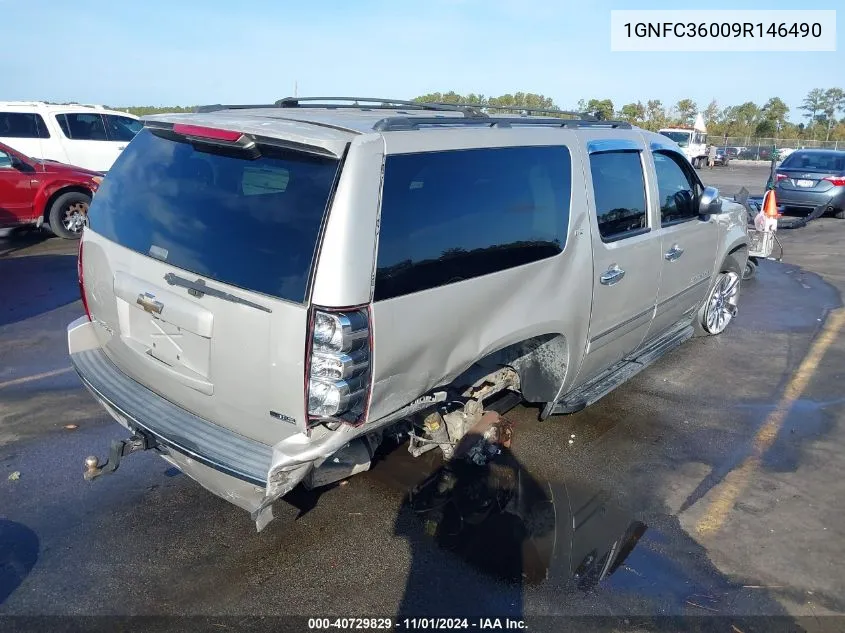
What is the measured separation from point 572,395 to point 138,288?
267 cm

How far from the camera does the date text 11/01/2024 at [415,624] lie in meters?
2.72

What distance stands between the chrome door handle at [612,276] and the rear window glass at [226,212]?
204 cm

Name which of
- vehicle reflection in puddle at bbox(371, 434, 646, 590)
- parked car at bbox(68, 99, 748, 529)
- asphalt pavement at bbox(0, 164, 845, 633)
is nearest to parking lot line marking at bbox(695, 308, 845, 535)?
asphalt pavement at bbox(0, 164, 845, 633)

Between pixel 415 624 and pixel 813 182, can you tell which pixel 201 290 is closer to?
pixel 415 624

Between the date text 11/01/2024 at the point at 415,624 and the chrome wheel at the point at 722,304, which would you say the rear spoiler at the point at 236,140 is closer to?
the date text 11/01/2024 at the point at 415,624

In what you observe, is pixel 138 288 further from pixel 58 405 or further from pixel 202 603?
pixel 58 405

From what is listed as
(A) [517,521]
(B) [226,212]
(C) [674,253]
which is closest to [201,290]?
(B) [226,212]

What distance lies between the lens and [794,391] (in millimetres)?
5254

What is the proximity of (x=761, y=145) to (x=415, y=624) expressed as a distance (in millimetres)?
53195

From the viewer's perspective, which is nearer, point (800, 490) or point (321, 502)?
point (321, 502)

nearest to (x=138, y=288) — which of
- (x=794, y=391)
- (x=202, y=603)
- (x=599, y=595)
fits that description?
(x=202, y=603)

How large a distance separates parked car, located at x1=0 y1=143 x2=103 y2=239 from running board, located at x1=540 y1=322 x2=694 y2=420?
30.6ft

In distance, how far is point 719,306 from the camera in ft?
21.1

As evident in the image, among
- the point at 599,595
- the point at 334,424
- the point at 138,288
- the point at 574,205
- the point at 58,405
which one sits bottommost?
the point at 599,595
